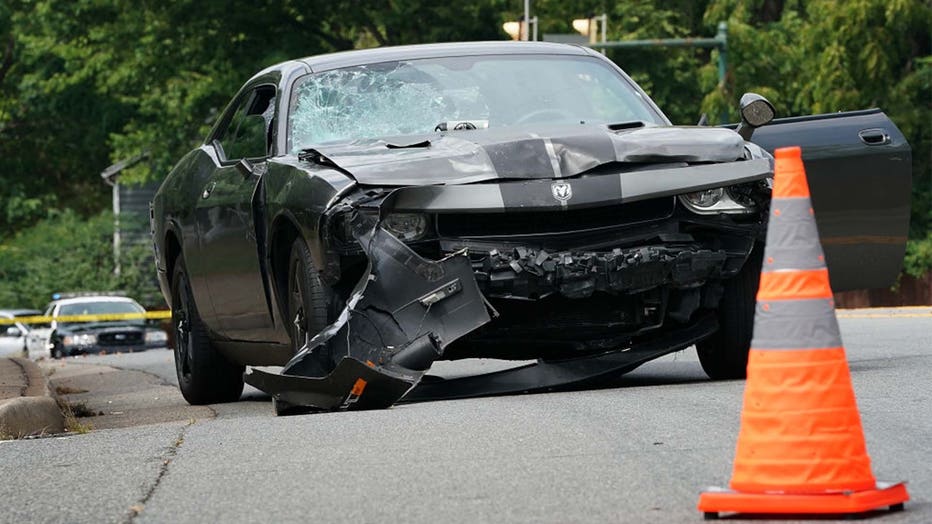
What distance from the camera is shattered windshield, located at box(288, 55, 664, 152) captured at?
952 cm

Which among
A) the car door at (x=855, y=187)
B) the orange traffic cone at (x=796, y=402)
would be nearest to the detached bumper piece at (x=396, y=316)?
the car door at (x=855, y=187)

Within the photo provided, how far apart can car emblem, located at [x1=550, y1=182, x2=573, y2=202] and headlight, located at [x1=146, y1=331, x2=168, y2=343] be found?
2688 cm

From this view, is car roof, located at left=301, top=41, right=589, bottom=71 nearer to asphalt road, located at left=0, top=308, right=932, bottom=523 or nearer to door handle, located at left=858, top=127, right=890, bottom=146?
door handle, located at left=858, top=127, right=890, bottom=146

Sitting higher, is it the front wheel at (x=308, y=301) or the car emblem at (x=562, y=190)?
the car emblem at (x=562, y=190)

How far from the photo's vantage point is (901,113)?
38688mm

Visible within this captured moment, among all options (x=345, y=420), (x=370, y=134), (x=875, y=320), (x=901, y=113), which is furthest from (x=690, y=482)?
(x=901, y=113)

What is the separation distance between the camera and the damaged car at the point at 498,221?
8.19m

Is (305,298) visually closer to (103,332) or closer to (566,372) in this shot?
(566,372)

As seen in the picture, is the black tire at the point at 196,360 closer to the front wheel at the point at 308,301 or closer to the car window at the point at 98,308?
the front wheel at the point at 308,301

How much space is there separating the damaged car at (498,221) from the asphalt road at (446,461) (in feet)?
0.87

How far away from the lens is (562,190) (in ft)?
27.1

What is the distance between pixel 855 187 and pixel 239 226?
9.71 ft

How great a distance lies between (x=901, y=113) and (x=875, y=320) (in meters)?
20.4

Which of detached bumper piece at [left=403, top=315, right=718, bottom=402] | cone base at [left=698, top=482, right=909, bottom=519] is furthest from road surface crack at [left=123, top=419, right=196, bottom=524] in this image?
cone base at [left=698, top=482, right=909, bottom=519]
